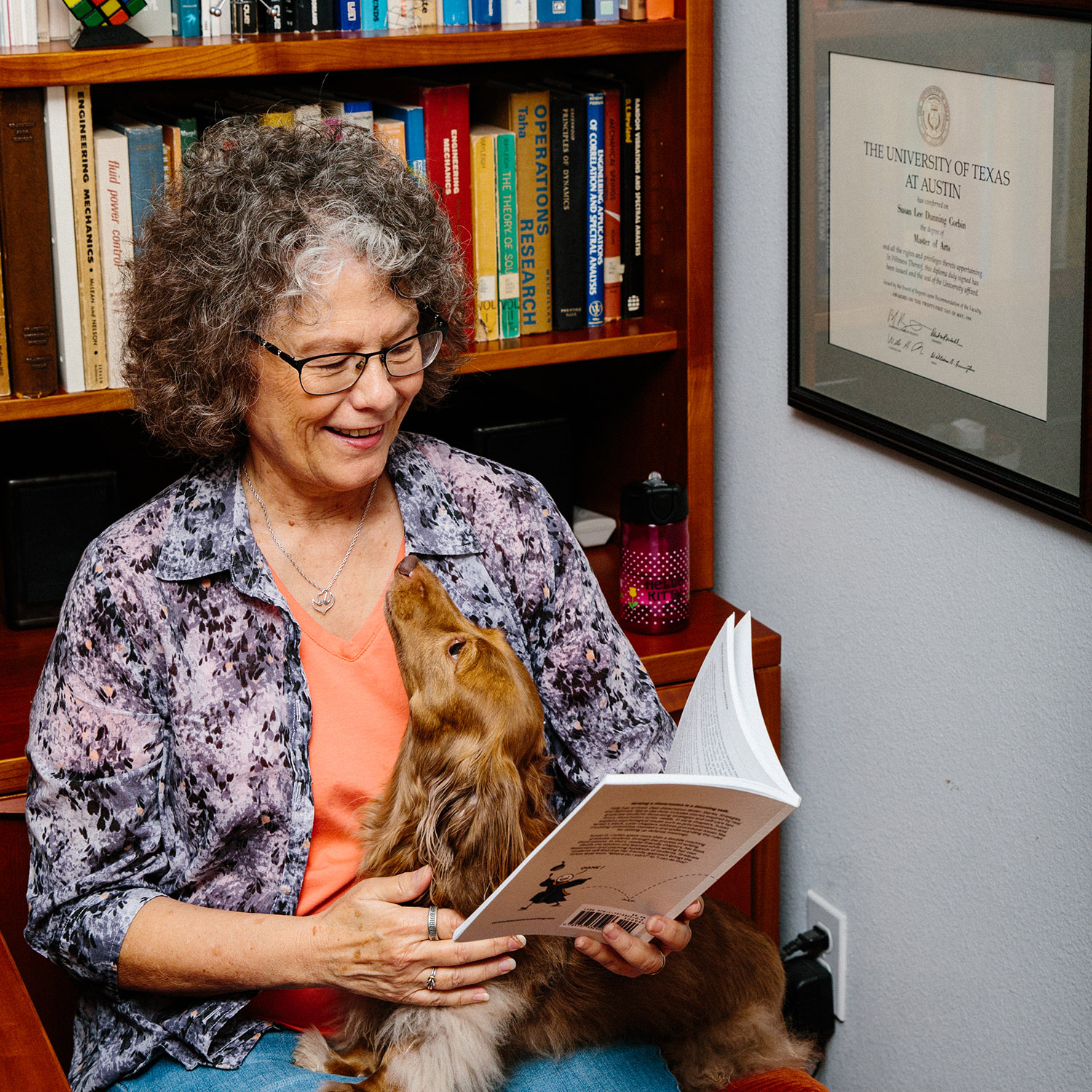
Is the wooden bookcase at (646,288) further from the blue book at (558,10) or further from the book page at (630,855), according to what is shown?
the book page at (630,855)

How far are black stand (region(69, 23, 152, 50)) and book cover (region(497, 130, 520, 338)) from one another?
0.50 m

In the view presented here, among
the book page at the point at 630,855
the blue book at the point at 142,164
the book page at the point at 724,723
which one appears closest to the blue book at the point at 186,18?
the blue book at the point at 142,164

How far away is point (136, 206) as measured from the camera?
68.9 inches

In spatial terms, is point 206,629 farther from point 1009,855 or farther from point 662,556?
point 1009,855

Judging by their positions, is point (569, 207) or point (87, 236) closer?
point (87, 236)

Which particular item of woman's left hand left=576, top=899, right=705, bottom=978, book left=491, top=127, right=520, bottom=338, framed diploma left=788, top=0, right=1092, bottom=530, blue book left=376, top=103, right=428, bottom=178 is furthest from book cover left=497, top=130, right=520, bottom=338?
woman's left hand left=576, top=899, right=705, bottom=978

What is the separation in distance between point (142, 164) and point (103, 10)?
18 centimetres

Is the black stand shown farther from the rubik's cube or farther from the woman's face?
the woman's face

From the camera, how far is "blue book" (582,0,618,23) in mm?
1911

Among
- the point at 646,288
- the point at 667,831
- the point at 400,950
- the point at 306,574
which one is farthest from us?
the point at 646,288

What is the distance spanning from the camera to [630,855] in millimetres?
1163

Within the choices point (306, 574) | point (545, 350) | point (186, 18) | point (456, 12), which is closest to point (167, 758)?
point (306, 574)

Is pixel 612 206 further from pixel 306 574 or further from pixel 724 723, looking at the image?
pixel 724 723

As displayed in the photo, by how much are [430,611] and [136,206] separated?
732 millimetres
